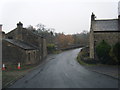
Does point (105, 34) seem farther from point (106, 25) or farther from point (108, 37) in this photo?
point (106, 25)

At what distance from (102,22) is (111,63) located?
12649 mm

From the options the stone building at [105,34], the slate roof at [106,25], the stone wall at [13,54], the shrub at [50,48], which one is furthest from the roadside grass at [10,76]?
the shrub at [50,48]

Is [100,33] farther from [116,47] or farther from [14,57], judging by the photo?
[14,57]

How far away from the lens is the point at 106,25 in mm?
34281

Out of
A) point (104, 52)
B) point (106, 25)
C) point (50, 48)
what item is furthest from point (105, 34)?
point (50, 48)

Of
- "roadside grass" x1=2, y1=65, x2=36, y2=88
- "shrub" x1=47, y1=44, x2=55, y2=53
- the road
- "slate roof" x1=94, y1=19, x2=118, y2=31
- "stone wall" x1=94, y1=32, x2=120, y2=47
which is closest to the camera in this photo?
the road

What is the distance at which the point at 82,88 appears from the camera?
12.0m

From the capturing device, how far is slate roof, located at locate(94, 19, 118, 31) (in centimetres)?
3280

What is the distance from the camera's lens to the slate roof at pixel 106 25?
32.8 m

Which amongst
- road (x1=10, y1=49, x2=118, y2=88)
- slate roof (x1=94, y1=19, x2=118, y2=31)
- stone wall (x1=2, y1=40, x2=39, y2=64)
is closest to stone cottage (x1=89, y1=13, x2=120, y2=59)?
slate roof (x1=94, y1=19, x2=118, y2=31)

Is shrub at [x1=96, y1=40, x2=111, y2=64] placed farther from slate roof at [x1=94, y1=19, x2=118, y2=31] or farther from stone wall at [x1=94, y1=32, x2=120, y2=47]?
slate roof at [x1=94, y1=19, x2=118, y2=31]

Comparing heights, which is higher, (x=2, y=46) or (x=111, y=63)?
(x=2, y=46)

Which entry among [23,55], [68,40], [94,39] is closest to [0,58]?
[23,55]

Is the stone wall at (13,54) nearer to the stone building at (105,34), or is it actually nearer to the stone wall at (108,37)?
the stone building at (105,34)
